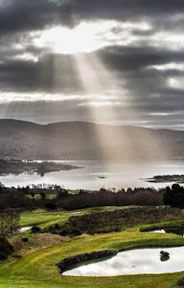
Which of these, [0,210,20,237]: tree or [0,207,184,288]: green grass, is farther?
[0,210,20,237]: tree

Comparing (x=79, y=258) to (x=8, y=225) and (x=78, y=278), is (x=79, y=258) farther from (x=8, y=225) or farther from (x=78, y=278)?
(x=8, y=225)

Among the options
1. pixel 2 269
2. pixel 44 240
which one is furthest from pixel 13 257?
pixel 44 240

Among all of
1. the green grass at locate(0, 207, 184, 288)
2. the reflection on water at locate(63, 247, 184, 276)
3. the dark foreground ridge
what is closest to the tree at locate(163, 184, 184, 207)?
the green grass at locate(0, 207, 184, 288)

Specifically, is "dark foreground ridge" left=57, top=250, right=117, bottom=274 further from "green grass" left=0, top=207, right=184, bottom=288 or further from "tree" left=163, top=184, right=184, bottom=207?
"tree" left=163, top=184, right=184, bottom=207

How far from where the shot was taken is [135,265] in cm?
4241

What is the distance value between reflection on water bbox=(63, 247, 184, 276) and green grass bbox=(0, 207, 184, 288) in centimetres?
247

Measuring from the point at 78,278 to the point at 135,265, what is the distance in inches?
296

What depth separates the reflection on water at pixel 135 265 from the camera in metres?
40.1

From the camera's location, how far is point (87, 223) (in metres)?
66.2

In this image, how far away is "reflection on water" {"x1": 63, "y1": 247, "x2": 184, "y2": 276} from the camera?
40094 mm

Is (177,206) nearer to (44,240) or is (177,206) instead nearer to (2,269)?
(44,240)

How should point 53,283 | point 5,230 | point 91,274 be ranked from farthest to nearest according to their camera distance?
point 5,230 → point 91,274 → point 53,283

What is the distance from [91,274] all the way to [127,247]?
1084 centimetres

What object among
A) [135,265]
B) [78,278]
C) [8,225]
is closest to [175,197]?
[8,225]
